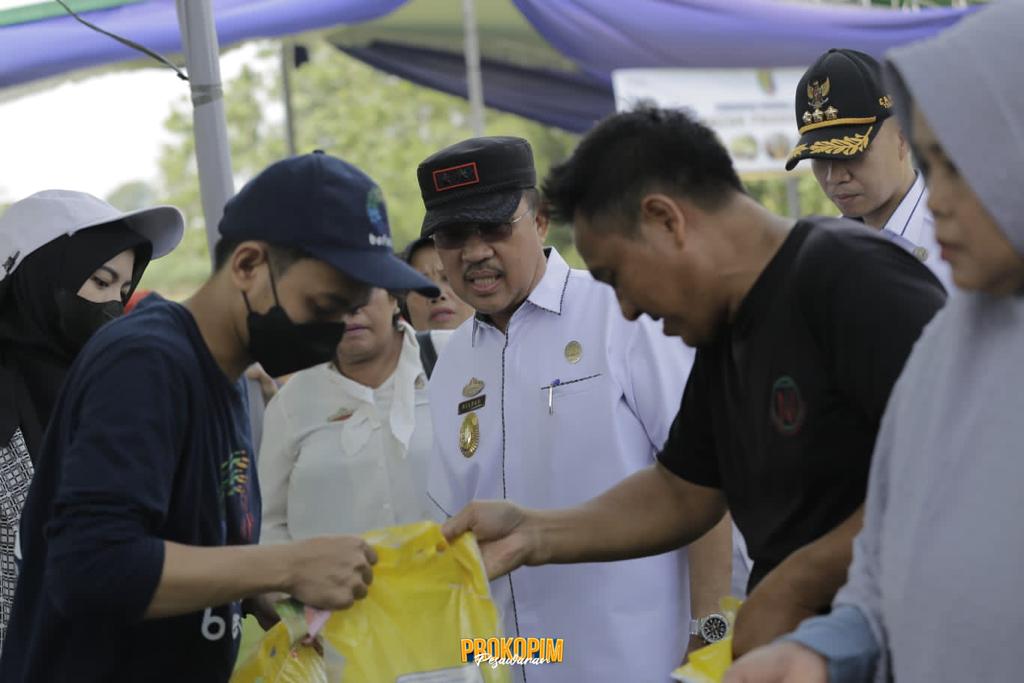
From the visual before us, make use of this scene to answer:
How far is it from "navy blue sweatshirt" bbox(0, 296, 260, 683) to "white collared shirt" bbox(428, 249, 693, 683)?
0.79 m

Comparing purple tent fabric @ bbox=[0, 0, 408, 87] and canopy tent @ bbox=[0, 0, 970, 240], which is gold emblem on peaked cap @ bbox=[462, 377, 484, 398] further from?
canopy tent @ bbox=[0, 0, 970, 240]

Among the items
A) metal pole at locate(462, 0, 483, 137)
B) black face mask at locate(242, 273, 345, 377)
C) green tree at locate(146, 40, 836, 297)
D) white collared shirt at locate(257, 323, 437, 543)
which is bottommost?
white collared shirt at locate(257, 323, 437, 543)

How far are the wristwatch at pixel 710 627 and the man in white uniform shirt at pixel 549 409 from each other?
0.11 ft

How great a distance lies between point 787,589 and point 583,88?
29.6 ft

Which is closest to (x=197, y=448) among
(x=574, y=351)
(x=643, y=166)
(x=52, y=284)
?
(x=643, y=166)

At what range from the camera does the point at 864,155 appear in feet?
12.8

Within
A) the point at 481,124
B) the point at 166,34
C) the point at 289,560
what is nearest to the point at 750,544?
the point at 289,560

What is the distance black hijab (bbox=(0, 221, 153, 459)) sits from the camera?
139 inches

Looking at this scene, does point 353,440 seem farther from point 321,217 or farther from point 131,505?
point 131,505

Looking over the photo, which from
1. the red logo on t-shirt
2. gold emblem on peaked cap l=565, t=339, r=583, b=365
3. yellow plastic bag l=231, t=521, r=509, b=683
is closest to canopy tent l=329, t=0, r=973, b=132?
gold emblem on peaked cap l=565, t=339, r=583, b=365

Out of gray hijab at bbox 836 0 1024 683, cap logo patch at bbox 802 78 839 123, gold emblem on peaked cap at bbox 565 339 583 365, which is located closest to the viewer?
gray hijab at bbox 836 0 1024 683

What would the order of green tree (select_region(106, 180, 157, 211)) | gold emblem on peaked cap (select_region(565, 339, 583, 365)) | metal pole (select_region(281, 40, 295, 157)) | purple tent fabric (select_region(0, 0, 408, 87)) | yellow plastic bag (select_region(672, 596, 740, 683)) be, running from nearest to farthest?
yellow plastic bag (select_region(672, 596, 740, 683)), gold emblem on peaked cap (select_region(565, 339, 583, 365)), purple tent fabric (select_region(0, 0, 408, 87)), metal pole (select_region(281, 40, 295, 157)), green tree (select_region(106, 180, 157, 211))

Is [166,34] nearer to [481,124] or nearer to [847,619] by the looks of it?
[481,124]

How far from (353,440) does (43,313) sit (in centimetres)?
110
